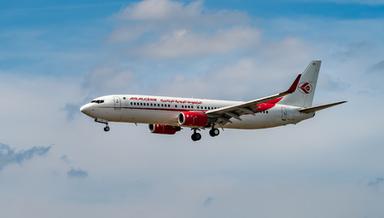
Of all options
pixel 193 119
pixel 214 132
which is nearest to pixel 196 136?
pixel 214 132

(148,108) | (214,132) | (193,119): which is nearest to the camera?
(148,108)

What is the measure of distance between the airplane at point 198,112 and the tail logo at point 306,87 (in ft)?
4.70

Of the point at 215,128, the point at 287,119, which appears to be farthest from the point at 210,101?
the point at 287,119

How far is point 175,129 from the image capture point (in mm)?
124688

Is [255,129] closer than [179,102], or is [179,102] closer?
[179,102]

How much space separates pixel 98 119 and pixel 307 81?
1303 inches

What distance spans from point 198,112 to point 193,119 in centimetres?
178

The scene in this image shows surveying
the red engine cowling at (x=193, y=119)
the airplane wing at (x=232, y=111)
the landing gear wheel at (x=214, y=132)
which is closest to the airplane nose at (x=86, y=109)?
the red engine cowling at (x=193, y=119)

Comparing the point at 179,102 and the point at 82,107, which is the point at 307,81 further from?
the point at 82,107

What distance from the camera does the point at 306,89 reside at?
13150 cm

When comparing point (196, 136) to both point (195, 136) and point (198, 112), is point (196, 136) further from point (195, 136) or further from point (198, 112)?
point (198, 112)

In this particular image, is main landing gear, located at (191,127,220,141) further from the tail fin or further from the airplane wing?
the tail fin

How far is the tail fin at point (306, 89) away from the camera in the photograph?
129 meters

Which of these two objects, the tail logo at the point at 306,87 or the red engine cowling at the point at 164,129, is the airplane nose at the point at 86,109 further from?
the tail logo at the point at 306,87
